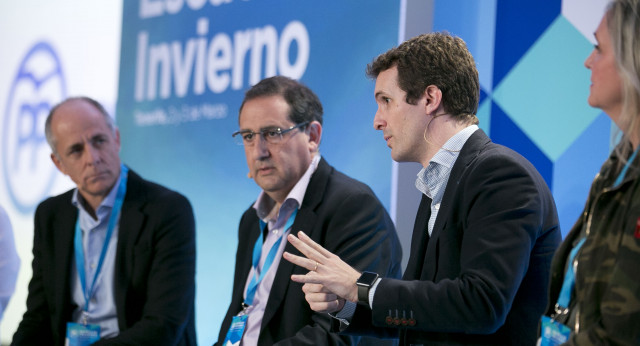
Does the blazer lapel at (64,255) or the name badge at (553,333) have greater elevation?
the name badge at (553,333)

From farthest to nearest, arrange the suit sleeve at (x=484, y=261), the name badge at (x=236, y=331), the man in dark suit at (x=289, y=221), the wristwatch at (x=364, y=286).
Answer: the name badge at (x=236, y=331) < the man in dark suit at (x=289, y=221) < the wristwatch at (x=364, y=286) < the suit sleeve at (x=484, y=261)

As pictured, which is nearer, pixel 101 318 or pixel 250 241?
pixel 250 241

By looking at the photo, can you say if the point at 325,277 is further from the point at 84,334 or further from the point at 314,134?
the point at 84,334

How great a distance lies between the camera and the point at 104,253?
13.2ft

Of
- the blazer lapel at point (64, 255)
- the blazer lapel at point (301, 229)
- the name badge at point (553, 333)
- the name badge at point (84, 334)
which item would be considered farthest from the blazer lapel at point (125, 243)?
the name badge at point (553, 333)

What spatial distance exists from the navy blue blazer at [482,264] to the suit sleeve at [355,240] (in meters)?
0.72

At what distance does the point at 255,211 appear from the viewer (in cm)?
380

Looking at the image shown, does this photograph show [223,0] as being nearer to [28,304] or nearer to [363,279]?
[28,304]

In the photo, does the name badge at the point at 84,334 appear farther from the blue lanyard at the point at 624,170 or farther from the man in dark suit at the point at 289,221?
the blue lanyard at the point at 624,170

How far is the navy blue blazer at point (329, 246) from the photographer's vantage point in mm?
3129

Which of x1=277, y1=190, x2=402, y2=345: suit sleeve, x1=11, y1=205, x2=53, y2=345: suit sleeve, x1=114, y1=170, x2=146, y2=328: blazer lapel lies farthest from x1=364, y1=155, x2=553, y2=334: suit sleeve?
x1=11, y1=205, x2=53, y2=345: suit sleeve

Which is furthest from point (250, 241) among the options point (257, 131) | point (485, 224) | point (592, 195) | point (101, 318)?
point (592, 195)

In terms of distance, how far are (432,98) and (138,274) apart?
2071 mm

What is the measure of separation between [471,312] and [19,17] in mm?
5688
